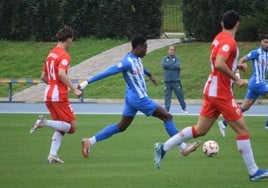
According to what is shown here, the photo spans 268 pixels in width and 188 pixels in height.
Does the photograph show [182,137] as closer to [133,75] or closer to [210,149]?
[210,149]

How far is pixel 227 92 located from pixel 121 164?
9.19ft

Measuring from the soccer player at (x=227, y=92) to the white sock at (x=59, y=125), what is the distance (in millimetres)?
3130

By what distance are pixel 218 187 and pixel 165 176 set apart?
4.38 ft

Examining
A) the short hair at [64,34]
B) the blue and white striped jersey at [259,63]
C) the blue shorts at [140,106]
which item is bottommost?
the blue and white striped jersey at [259,63]

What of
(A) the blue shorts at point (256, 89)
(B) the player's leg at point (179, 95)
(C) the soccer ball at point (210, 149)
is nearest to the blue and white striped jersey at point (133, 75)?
(C) the soccer ball at point (210, 149)

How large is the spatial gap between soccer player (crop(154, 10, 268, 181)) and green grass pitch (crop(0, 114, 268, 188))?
41cm

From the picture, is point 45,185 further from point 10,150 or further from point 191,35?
point 191,35

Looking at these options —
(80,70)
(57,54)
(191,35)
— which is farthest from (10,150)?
(191,35)

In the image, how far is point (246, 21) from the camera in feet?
127

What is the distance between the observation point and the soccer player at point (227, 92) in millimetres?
12047

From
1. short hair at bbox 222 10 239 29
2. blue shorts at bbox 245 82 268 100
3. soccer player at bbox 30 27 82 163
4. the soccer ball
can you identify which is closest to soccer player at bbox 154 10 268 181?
short hair at bbox 222 10 239 29

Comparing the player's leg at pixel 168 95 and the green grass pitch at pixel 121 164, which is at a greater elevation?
the green grass pitch at pixel 121 164

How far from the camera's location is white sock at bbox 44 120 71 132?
14.8 metres

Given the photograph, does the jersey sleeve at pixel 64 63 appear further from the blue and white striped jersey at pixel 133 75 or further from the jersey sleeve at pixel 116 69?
the blue and white striped jersey at pixel 133 75
